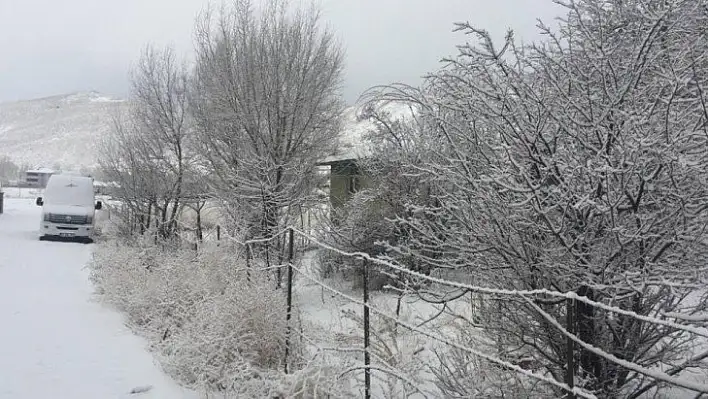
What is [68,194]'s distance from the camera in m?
21.4

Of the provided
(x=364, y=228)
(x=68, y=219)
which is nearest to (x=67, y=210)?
(x=68, y=219)

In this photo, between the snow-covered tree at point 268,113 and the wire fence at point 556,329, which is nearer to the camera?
the wire fence at point 556,329

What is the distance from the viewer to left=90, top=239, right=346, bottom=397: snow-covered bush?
548cm

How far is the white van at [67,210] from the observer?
822 inches

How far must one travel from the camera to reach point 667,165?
3.30 meters

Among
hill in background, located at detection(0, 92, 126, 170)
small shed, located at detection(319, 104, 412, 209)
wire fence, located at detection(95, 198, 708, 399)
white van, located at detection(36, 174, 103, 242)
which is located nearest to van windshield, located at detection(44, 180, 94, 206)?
white van, located at detection(36, 174, 103, 242)

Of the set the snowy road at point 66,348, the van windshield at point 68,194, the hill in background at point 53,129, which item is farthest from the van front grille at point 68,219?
the hill in background at point 53,129

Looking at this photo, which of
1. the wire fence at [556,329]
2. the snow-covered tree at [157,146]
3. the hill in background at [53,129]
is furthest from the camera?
the hill in background at [53,129]

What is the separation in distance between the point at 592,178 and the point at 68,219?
2124 cm

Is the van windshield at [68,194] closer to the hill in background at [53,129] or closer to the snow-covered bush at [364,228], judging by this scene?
the snow-covered bush at [364,228]

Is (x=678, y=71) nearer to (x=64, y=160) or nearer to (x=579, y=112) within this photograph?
(x=579, y=112)

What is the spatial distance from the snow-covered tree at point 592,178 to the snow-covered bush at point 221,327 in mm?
2034

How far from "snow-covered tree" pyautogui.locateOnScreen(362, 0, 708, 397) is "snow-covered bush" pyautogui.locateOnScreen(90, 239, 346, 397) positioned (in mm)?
2034

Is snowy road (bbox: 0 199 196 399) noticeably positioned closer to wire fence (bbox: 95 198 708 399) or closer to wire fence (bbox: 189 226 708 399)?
wire fence (bbox: 95 198 708 399)
